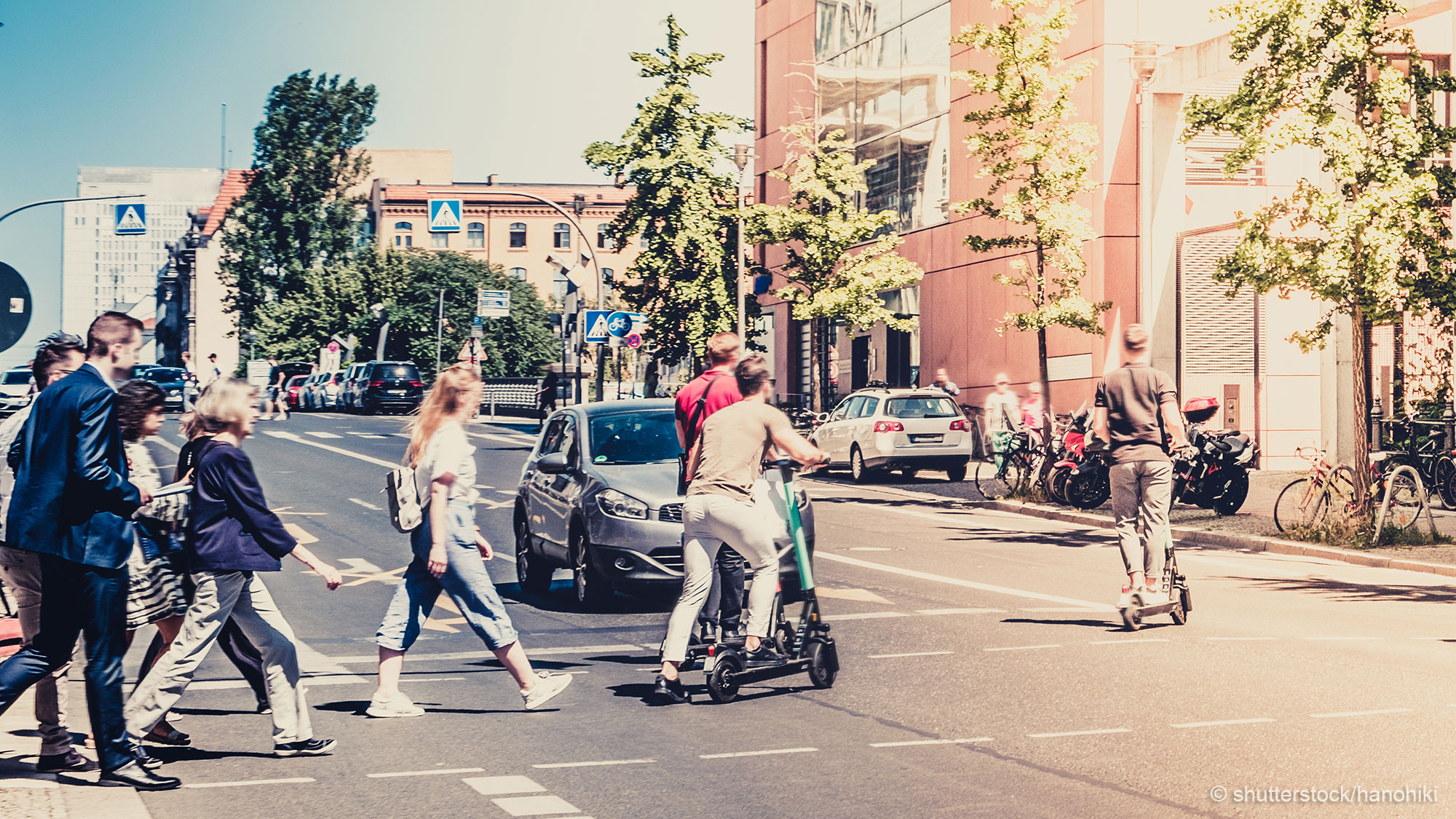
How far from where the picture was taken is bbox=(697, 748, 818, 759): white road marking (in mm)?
7000

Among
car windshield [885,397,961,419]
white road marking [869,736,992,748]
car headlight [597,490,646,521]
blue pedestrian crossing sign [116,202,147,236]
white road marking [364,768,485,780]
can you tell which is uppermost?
blue pedestrian crossing sign [116,202,147,236]

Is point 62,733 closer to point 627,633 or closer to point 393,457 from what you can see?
point 627,633

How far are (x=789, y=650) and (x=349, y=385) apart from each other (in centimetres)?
5179

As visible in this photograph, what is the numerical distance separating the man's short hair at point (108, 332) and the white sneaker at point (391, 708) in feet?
7.66

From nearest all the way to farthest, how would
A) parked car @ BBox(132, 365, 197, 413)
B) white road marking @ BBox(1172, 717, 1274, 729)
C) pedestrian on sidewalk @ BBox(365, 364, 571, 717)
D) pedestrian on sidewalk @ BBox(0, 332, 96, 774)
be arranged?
pedestrian on sidewalk @ BBox(0, 332, 96, 774), white road marking @ BBox(1172, 717, 1274, 729), pedestrian on sidewalk @ BBox(365, 364, 571, 717), parked car @ BBox(132, 365, 197, 413)

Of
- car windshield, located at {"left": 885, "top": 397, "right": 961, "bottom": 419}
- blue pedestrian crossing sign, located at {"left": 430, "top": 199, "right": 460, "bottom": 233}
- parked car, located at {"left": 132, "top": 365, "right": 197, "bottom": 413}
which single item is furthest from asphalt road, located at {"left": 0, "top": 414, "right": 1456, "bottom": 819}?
parked car, located at {"left": 132, "top": 365, "right": 197, "bottom": 413}

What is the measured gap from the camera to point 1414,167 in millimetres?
17500

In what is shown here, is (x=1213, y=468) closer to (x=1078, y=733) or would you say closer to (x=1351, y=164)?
(x=1351, y=164)

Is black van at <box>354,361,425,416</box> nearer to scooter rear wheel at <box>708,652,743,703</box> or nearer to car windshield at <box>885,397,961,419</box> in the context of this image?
car windshield at <box>885,397,961,419</box>

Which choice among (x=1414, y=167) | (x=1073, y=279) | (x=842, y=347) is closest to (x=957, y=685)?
(x=1414, y=167)

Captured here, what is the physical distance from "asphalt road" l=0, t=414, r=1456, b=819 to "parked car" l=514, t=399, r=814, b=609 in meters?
0.34

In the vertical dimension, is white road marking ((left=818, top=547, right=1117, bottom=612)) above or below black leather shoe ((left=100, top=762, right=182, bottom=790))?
above

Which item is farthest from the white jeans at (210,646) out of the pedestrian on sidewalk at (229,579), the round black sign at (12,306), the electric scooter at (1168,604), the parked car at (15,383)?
the parked car at (15,383)

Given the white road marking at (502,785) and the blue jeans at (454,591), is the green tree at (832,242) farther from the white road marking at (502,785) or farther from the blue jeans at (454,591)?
the white road marking at (502,785)
